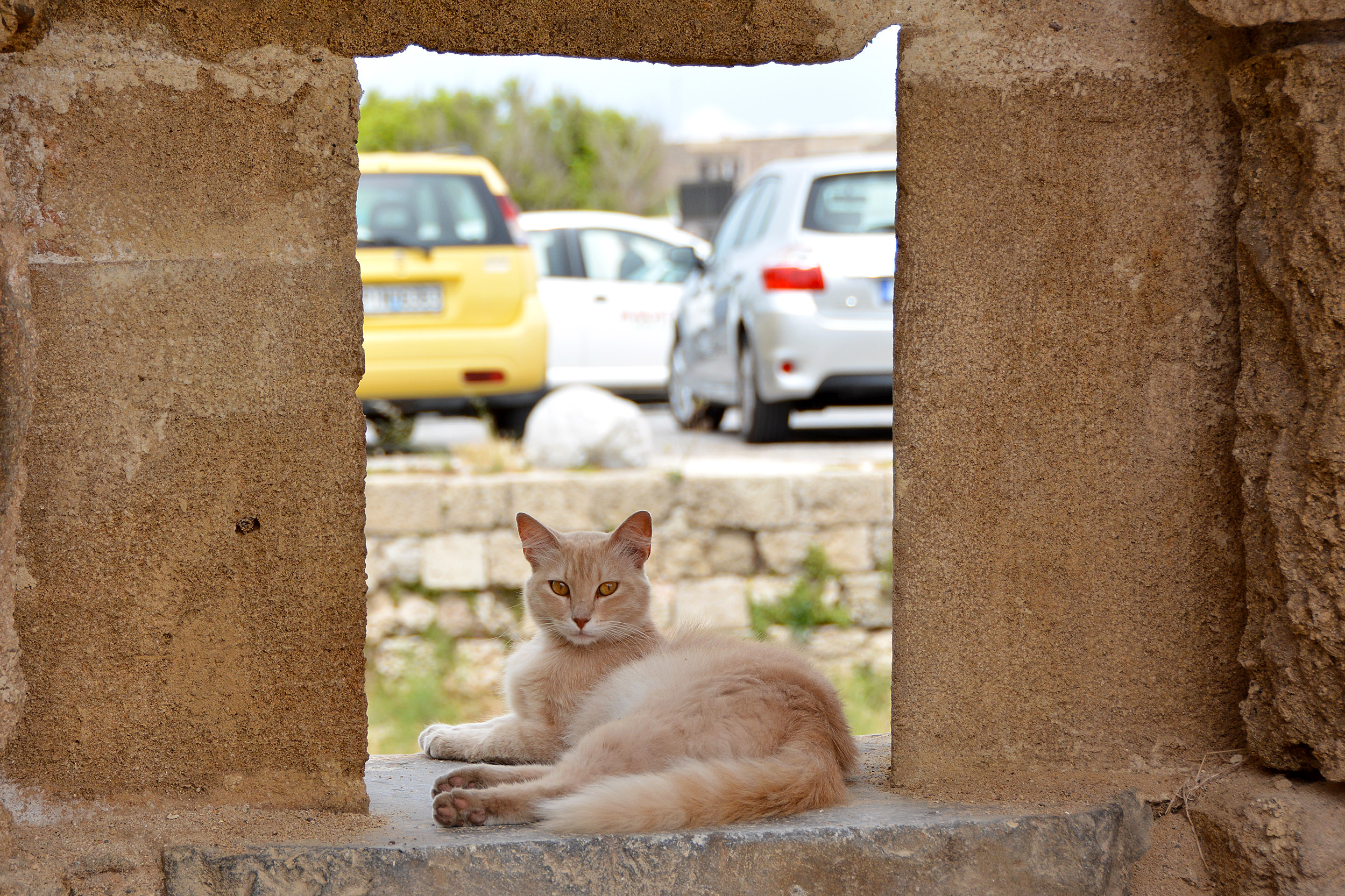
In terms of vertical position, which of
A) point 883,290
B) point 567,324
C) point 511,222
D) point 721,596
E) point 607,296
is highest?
point 511,222

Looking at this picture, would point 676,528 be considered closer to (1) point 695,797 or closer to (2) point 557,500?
(2) point 557,500

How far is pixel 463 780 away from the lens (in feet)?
7.42

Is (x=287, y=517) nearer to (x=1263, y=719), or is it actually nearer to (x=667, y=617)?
(x=1263, y=719)

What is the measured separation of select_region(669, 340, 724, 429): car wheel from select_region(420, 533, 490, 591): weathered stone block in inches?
128

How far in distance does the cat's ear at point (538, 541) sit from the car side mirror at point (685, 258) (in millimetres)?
5613

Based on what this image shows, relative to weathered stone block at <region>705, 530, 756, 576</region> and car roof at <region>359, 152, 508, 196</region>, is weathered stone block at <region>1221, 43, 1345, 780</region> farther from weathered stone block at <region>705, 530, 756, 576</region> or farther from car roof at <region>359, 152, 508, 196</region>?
car roof at <region>359, 152, 508, 196</region>

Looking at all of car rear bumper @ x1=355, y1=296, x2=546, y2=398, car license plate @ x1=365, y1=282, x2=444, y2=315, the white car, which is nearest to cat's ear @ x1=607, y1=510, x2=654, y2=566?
car rear bumper @ x1=355, y1=296, x2=546, y2=398

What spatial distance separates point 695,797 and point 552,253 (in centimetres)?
850

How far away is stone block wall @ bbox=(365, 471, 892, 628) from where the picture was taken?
6270 millimetres

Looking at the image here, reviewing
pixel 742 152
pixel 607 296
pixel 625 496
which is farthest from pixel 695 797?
pixel 742 152

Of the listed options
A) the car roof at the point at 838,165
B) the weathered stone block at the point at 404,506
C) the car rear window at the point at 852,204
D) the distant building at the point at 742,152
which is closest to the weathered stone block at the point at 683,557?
the weathered stone block at the point at 404,506

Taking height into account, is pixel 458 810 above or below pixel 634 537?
below

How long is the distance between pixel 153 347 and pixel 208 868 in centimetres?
90

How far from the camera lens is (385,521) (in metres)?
6.32
